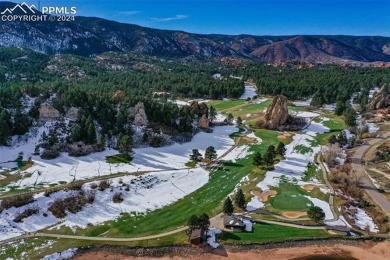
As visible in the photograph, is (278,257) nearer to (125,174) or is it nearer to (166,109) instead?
(125,174)

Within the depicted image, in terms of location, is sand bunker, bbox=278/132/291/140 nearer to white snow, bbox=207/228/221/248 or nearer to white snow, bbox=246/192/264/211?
white snow, bbox=246/192/264/211

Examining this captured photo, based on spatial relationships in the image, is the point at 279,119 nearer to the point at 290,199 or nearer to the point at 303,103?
the point at 303,103

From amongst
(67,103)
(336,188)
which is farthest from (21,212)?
(336,188)

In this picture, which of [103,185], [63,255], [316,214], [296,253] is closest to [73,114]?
[103,185]

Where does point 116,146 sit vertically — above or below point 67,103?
below

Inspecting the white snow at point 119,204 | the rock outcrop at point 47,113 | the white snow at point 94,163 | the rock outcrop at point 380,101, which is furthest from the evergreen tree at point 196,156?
the rock outcrop at point 380,101
